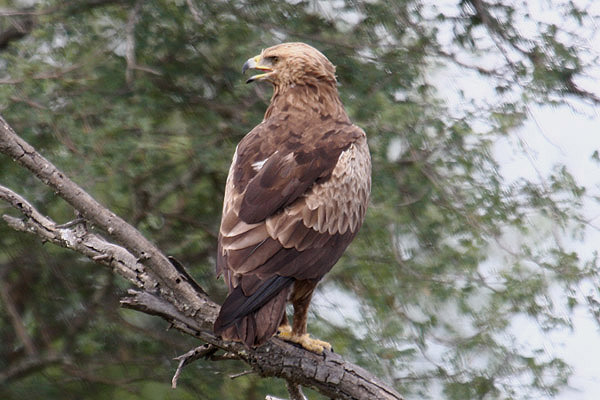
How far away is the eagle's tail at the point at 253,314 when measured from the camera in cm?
336

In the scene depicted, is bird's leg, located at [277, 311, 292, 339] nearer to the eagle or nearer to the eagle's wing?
the eagle

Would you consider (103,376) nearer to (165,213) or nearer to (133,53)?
(165,213)

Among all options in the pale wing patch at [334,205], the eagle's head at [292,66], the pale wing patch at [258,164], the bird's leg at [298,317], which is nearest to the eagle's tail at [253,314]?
the pale wing patch at [334,205]

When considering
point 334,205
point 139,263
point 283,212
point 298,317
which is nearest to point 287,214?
point 283,212

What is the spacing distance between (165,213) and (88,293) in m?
0.73

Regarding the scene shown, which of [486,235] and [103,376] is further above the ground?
[486,235]

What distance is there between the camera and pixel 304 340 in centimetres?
391

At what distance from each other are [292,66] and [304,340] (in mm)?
1479

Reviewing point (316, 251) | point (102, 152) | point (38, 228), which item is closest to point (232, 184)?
point (316, 251)

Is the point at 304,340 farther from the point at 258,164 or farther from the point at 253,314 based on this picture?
the point at 258,164

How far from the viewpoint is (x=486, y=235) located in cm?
583

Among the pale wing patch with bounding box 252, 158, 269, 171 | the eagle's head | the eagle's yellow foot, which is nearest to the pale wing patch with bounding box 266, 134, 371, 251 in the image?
the pale wing patch with bounding box 252, 158, 269, 171

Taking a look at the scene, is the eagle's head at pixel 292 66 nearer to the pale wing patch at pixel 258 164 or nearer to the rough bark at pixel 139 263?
the pale wing patch at pixel 258 164

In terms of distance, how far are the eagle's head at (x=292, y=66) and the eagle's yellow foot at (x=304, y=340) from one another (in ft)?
4.25
